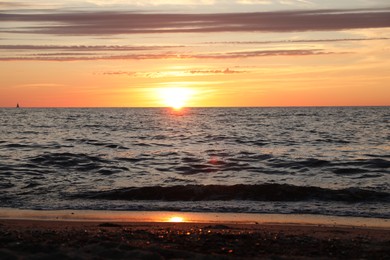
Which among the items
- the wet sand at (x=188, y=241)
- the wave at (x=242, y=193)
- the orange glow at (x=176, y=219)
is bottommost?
the wet sand at (x=188, y=241)

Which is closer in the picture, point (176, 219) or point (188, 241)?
point (188, 241)

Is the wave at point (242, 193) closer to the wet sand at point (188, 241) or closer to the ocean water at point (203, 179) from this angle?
the ocean water at point (203, 179)

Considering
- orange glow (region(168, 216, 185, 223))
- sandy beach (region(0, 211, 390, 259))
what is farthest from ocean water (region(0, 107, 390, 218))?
sandy beach (region(0, 211, 390, 259))

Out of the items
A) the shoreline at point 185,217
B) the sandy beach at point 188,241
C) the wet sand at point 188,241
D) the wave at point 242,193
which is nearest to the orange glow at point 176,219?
the shoreline at point 185,217

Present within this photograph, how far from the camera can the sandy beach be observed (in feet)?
27.0

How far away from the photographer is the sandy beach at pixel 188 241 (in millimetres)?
8227

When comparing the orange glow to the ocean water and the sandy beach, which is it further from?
the ocean water

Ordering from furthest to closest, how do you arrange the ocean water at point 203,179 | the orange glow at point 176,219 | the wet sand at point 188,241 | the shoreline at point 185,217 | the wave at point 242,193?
the wave at point 242,193 → the ocean water at point 203,179 → the orange glow at point 176,219 → the shoreline at point 185,217 → the wet sand at point 188,241

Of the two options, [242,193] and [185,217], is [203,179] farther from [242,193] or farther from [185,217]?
[185,217]

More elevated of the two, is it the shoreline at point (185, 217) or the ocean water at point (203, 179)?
the ocean water at point (203, 179)

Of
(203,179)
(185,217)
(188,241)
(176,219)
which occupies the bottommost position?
(188,241)

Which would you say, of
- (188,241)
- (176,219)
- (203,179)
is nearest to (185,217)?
(176,219)

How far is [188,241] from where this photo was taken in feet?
30.6

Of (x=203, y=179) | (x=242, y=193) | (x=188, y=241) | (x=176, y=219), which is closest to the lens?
(x=188, y=241)
